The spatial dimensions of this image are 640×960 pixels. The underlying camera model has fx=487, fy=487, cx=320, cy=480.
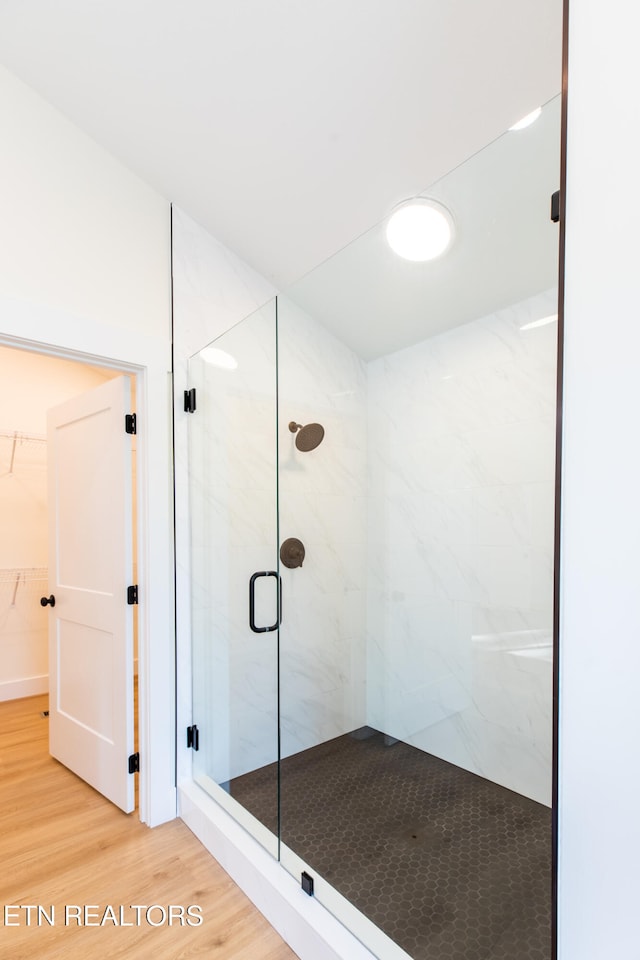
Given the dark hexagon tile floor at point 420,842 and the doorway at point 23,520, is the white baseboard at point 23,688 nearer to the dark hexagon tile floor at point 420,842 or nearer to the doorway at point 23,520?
the doorway at point 23,520

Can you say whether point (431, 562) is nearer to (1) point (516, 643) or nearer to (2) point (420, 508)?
(2) point (420, 508)

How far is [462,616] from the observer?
7.44 ft

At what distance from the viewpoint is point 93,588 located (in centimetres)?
238

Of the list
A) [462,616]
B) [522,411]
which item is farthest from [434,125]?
[462,616]

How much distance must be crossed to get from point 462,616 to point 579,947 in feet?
5.18

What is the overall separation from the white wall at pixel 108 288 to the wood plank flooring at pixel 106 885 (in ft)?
0.68

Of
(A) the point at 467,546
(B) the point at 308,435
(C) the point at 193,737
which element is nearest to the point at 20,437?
(B) the point at 308,435

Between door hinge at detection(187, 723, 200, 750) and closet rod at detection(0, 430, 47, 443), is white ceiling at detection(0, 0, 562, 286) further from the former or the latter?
closet rod at detection(0, 430, 47, 443)

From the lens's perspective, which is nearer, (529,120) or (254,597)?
(529,120)

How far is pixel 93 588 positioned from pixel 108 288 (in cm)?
140

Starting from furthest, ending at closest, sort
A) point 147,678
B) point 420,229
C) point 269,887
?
point 147,678
point 420,229
point 269,887

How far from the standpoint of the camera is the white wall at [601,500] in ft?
2.22

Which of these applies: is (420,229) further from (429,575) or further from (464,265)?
(429,575)

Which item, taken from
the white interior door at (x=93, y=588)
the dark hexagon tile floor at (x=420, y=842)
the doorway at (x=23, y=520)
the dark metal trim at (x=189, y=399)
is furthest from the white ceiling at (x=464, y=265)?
the doorway at (x=23, y=520)
